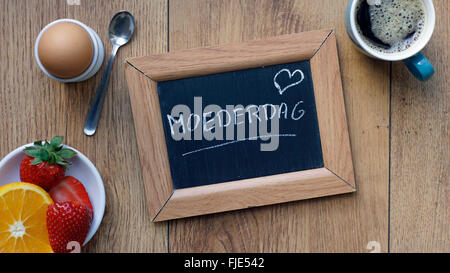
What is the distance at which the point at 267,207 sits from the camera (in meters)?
0.67

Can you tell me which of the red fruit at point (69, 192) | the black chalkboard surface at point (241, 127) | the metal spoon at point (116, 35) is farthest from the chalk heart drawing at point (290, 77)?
the red fruit at point (69, 192)

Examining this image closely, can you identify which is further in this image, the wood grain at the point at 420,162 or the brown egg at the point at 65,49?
the wood grain at the point at 420,162

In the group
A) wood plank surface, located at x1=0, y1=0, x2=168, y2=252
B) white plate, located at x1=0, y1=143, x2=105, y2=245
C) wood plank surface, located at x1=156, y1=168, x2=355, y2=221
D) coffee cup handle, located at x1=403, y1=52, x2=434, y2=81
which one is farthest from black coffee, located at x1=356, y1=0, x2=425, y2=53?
white plate, located at x1=0, y1=143, x2=105, y2=245

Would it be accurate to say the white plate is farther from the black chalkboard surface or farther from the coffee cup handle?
the coffee cup handle

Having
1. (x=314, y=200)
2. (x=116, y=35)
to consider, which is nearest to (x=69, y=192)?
(x=116, y=35)

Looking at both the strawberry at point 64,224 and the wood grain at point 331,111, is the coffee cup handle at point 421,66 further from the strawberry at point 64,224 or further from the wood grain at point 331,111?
the strawberry at point 64,224

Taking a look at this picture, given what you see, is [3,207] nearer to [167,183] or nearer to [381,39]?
[167,183]

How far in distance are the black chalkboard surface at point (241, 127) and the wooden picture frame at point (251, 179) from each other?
13 millimetres

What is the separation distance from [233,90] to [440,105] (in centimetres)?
35

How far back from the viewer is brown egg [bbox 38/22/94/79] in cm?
56

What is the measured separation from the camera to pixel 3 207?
23.4 inches

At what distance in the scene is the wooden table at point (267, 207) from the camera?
66 cm

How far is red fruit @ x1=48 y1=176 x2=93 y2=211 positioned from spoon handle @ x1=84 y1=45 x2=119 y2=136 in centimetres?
8
